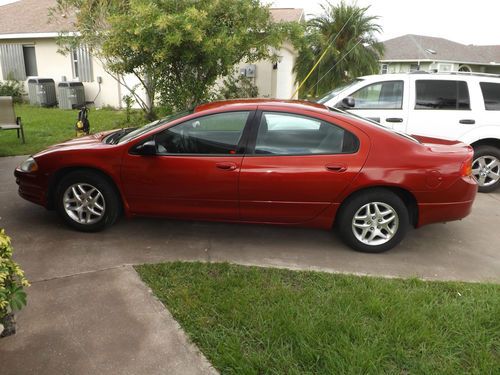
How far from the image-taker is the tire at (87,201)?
14.3 ft

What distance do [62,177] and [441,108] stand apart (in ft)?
17.7


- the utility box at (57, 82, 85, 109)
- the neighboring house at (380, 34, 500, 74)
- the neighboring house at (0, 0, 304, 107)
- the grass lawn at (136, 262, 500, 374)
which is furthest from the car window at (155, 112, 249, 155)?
the neighboring house at (380, 34, 500, 74)

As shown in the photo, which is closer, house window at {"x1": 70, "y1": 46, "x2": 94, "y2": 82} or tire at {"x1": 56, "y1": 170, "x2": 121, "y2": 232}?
tire at {"x1": 56, "y1": 170, "x2": 121, "y2": 232}

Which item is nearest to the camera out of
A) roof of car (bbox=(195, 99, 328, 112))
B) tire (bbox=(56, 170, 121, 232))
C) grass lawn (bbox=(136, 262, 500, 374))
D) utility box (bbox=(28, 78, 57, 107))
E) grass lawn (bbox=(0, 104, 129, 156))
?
grass lawn (bbox=(136, 262, 500, 374))

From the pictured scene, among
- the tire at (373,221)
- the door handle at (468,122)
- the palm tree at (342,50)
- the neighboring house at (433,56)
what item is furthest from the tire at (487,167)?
the neighboring house at (433,56)

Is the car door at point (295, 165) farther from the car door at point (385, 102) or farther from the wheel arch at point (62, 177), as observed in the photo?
the car door at point (385, 102)

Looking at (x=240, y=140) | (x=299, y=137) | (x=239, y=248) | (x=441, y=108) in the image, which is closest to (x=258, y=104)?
(x=240, y=140)

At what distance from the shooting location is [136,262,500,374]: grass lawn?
2.62m

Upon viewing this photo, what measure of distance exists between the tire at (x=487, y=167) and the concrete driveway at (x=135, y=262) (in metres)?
0.73

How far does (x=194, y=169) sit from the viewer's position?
411 centimetres

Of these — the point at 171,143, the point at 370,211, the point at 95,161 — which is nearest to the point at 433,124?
the point at 370,211

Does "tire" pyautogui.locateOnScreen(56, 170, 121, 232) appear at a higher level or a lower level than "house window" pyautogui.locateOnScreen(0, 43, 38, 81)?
lower

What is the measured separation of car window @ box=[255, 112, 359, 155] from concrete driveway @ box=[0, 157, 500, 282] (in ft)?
3.36

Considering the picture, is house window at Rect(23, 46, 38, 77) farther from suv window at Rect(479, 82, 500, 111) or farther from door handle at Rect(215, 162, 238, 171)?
suv window at Rect(479, 82, 500, 111)
